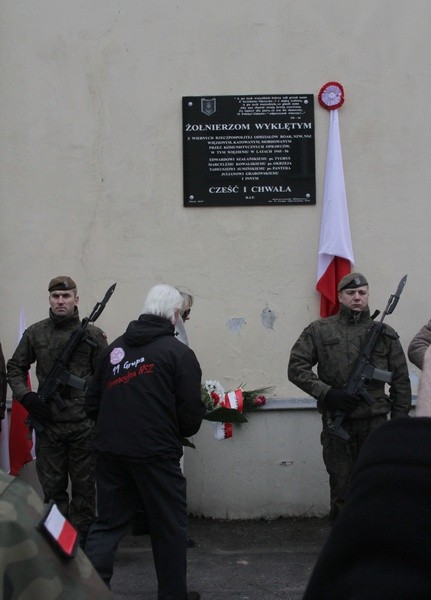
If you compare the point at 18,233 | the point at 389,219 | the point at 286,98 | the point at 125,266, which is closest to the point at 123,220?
the point at 125,266

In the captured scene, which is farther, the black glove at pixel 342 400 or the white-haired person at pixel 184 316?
the white-haired person at pixel 184 316

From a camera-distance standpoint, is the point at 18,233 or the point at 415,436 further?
the point at 18,233

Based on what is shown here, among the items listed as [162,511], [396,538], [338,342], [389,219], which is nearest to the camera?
[396,538]

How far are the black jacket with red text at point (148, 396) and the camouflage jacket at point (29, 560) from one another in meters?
2.85

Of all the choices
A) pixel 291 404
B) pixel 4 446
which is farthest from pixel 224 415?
pixel 4 446

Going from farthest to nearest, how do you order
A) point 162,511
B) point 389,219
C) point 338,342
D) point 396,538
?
point 389,219, point 338,342, point 162,511, point 396,538

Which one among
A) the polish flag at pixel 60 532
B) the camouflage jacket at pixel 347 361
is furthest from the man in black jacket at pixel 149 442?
the polish flag at pixel 60 532

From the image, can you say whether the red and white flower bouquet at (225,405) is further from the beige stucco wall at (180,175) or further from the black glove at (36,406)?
the black glove at (36,406)

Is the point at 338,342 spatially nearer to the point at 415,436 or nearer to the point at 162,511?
the point at 162,511

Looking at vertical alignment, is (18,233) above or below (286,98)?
below

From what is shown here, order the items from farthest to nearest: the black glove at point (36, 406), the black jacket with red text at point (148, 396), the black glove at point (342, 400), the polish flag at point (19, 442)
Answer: the polish flag at point (19, 442), the black glove at point (36, 406), the black glove at point (342, 400), the black jacket with red text at point (148, 396)

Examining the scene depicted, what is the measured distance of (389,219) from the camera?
7148 mm

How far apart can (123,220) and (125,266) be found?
1.22ft

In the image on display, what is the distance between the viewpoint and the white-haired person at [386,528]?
1.33 metres
